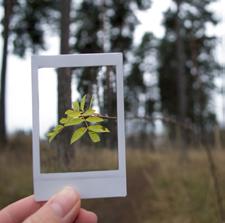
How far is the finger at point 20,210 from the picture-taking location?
2.68ft

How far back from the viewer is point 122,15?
399cm

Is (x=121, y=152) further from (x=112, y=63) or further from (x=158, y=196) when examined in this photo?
(x=158, y=196)

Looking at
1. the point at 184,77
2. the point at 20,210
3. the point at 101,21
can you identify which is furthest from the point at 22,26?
the point at 184,77

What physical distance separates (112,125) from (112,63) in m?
0.23

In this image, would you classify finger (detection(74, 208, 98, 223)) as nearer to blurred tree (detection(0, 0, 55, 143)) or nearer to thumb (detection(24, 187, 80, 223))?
thumb (detection(24, 187, 80, 223))

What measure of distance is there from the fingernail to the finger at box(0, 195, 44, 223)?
4.9 inches

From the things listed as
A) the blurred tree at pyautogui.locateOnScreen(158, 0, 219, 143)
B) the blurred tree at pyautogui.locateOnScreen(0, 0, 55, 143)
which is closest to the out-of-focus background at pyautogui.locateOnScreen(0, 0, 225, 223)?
the blurred tree at pyautogui.locateOnScreen(0, 0, 55, 143)

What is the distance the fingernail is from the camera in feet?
2.24

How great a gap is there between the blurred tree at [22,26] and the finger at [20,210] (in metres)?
1.03

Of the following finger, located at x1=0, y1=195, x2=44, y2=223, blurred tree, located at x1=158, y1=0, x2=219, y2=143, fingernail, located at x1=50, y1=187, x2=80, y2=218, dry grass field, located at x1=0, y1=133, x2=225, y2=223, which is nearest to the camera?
fingernail, located at x1=50, y1=187, x2=80, y2=218

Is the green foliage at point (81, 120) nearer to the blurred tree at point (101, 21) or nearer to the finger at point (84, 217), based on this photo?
the finger at point (84, 217)

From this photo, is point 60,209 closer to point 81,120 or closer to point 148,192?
point 81,120

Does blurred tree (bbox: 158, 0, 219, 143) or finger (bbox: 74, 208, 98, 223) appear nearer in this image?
finger (bbox: 74, 208, 98, 223)

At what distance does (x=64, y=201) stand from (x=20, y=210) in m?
0.18
